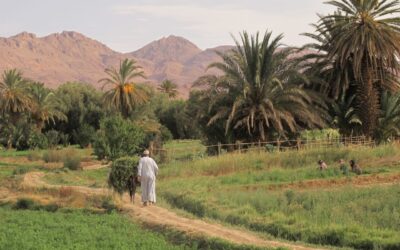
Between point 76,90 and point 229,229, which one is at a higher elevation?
point 76,90

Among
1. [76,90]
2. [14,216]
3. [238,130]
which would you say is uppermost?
[76,90]

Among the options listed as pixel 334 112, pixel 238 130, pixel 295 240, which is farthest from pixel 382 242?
pixel 334 112

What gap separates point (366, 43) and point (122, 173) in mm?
18805

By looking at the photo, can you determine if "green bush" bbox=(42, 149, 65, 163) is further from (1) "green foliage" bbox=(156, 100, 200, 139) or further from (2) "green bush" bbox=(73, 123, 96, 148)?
(1) "green foliage" bbox=(156, 100, 200, 139)

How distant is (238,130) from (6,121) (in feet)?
125

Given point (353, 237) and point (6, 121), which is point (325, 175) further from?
point (6, 121)

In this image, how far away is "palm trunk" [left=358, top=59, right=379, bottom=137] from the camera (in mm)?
33562

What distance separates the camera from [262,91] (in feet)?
113

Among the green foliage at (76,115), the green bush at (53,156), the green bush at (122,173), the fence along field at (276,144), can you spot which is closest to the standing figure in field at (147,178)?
the green bush at (122,173)

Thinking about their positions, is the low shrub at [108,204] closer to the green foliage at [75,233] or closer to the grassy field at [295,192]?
the green foliage at [75,233]

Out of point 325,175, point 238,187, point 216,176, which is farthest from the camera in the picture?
point 216,176

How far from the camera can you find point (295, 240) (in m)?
13.0

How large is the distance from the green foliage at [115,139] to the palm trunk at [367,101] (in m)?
13.8

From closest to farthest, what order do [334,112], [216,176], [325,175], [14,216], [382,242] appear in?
1. [382,242]
2. [14,216]
3. [325,175]
4. [216,176]
5. [334,112]
